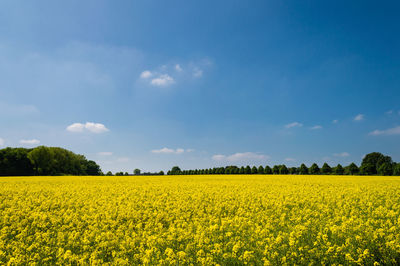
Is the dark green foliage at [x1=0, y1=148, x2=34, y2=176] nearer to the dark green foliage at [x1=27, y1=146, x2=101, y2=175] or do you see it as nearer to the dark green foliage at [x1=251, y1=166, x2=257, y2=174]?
the dark green foliage at [x1=27, y1=146, x2=101, y2=175]

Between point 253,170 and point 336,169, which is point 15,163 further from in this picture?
point 336,169

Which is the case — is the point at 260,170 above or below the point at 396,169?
below

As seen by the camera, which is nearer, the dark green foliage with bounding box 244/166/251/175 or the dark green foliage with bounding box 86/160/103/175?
the dark green foliage with bounding box 244/166/251/175

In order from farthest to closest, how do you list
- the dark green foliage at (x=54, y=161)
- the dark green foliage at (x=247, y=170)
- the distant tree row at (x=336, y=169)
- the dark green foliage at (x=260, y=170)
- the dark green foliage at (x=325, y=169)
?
1. the dark green foliage at (x=247, y=170)
2. the dark green foliage at (x=54, y=161)
3. the dark green foliage at (x=260, y=170)
4. the dark green foliage at (x=325, y=169)
5. the distant tree row at (x=336, y=169)

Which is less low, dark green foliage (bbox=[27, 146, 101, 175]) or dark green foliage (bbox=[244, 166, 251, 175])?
dark green foliage (bbox=[27, 146, 101, 175])

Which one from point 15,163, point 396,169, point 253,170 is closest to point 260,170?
point 253,170

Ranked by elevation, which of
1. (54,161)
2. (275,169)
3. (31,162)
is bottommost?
(275,169)

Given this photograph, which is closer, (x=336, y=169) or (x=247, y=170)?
(x=336, y=169)

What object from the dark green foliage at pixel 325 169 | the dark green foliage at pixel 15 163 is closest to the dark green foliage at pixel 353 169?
the dark green foliage at pixel 325 169

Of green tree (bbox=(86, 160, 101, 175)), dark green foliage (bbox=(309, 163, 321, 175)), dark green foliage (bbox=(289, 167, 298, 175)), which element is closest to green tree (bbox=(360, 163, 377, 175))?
dark green foliage (bbox=(309, 163, 321, 175))

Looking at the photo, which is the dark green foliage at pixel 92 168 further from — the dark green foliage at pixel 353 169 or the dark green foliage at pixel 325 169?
the dark green foliage at pixel 353 169

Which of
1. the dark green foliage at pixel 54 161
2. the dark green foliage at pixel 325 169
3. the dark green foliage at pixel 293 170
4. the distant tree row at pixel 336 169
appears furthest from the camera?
the dark green foliage at pixel 54 161

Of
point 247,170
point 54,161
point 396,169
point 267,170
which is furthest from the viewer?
point 54,161

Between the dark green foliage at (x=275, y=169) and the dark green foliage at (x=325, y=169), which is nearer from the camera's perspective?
the dark green foliage at (x=325, y=169)
